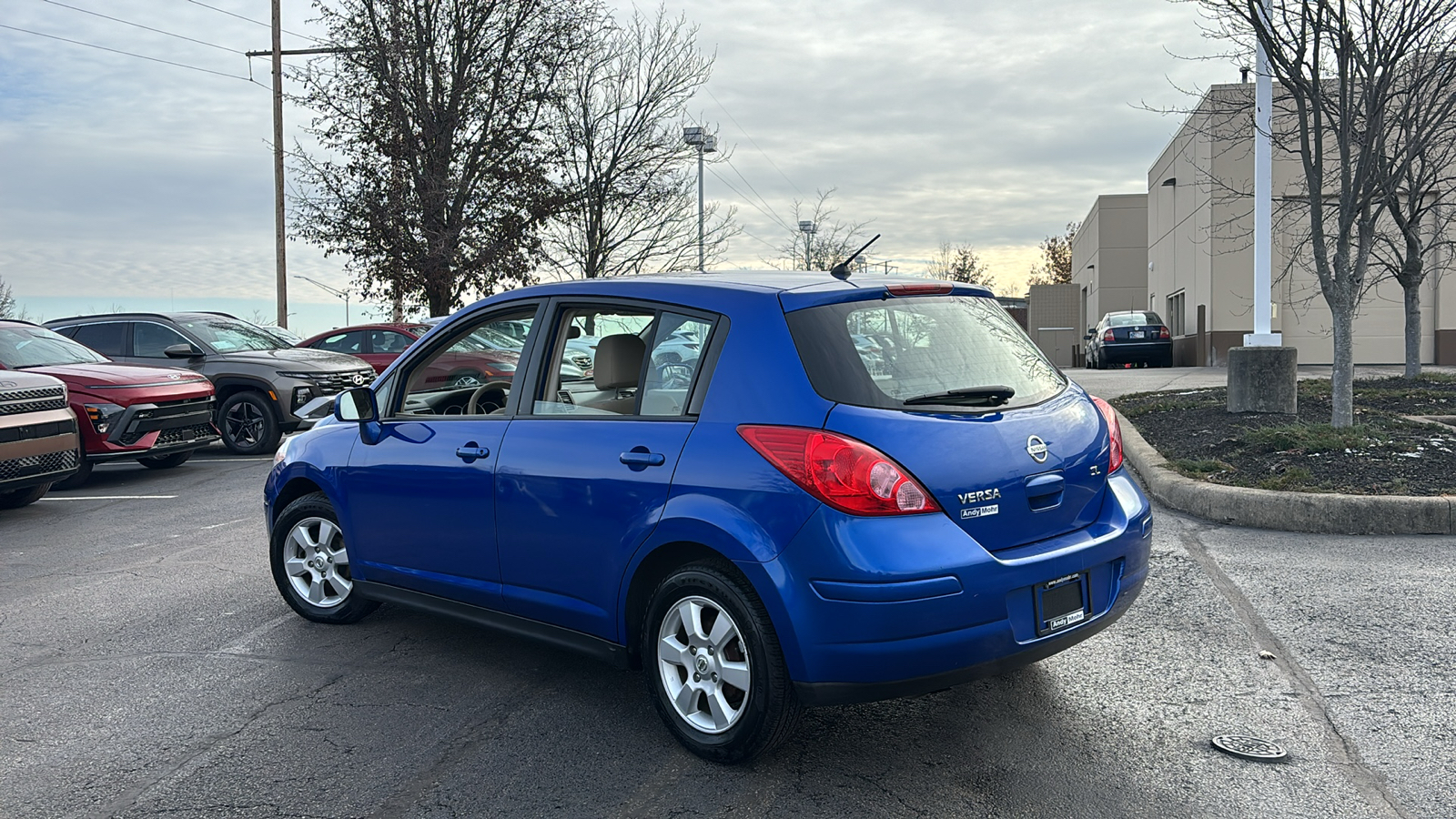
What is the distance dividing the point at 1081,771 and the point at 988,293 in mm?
1804

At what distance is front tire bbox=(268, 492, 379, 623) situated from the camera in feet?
17.6

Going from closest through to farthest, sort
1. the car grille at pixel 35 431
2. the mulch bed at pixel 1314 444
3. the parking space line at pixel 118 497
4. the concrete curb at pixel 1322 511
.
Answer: the concrete curb at pixel 1322 511 → the mulch bed at pixel 1314 444 → the car grille at pixel 35 431 → the parking space line at pixel 118 497

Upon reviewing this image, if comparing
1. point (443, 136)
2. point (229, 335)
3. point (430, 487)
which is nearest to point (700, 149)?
point (443, 136)

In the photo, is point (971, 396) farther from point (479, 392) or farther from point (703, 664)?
point (479, 392)

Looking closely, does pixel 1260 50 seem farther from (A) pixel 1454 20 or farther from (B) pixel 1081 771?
(B) pixel 1081 771

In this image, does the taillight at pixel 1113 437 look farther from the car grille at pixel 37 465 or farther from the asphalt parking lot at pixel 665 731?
the car grille at pixel 37 465

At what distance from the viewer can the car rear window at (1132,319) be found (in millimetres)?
28266

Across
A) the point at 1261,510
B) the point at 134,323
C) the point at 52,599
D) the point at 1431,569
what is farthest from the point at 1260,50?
the point at 134,323

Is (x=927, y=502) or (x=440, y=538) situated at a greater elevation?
(x=927, y=502)

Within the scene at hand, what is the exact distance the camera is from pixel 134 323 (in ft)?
44.7

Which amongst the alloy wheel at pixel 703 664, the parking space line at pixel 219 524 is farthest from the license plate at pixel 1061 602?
the parking space line at pixel 219 524

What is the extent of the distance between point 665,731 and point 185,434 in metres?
9.03

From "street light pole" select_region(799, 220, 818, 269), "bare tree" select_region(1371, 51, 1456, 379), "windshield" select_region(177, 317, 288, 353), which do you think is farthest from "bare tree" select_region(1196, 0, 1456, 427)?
"street light pole" select_region(799, 220, 818, 269)

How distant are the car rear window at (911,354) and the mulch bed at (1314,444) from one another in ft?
14.7
